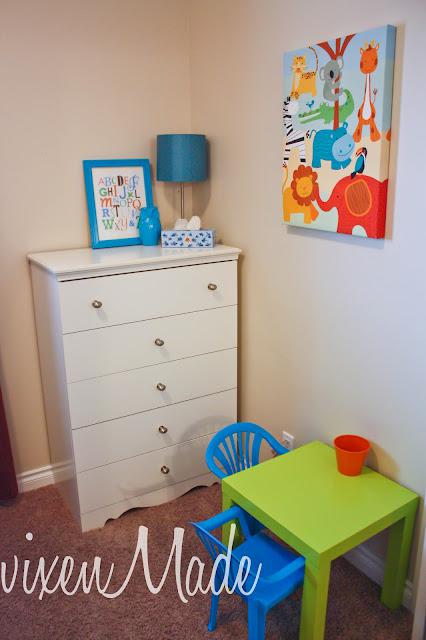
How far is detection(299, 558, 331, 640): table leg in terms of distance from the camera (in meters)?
1.67

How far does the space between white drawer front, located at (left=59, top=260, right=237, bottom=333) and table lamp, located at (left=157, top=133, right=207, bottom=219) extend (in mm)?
412

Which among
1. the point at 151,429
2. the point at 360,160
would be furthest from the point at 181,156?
the point at 151,429

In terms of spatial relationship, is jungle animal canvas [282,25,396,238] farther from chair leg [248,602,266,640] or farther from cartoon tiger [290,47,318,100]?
chair leg [248,602,266,640]

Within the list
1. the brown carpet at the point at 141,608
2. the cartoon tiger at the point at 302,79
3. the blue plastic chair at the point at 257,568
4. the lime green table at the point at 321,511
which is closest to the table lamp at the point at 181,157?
the cartoon tiger at the point at 302,79

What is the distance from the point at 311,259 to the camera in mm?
2180

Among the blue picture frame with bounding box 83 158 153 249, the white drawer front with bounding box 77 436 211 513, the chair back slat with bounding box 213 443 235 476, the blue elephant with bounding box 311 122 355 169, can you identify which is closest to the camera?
the blue elephant with bounding box 311 122 355 169

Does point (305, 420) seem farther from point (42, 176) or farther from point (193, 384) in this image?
point (42, 176)

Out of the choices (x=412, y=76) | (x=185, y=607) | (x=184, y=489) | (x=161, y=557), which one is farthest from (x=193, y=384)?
(x=412, y=76)

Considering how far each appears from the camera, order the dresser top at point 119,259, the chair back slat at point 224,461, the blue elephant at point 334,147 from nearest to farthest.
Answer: the blue elephant at point 334,147 < the dresser top at point 119,259 < the chair back slat at point 224,461

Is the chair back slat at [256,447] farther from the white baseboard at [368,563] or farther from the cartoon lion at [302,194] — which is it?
the cartoon lion at [302,194]

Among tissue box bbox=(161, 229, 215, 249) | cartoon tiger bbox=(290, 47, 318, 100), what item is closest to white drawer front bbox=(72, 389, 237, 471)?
tissue box bbox=(161, 229, 215, 249)

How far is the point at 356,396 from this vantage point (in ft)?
6.84

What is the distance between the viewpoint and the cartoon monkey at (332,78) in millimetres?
1865

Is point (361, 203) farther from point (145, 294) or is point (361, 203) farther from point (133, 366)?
point (133, 366)
